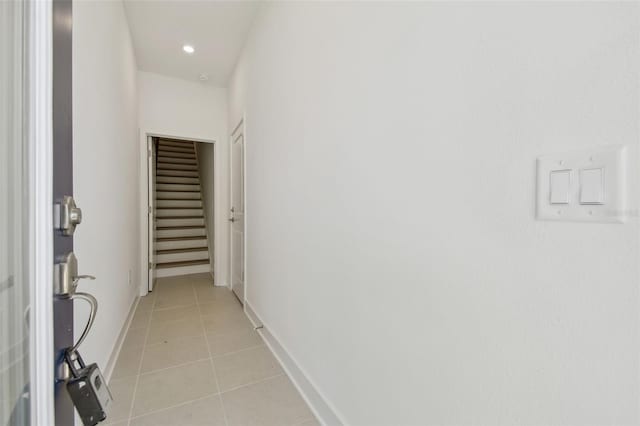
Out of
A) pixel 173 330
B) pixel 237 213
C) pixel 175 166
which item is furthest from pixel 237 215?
pixel 175 166

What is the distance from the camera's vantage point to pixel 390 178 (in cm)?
98

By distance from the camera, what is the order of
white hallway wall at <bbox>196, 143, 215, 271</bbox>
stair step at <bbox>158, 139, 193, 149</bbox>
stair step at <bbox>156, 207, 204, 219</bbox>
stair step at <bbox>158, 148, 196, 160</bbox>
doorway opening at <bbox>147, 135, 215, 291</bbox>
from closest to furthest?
doorway opening at <bbox>147, 135, 215, 291</bbox>, white hallway wall at <bbox>196, 143, 215, 271</bbox>, stair step at <bbox>156, 207, 204, 219</bbox>, stair step at <bbox>158, 148, 196, 160</bbox>, stair step at <bbox>158, 139, 193, 149</bbox>

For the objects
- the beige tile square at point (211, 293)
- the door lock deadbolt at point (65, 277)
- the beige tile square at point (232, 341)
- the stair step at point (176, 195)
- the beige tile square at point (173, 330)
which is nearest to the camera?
the door lock deadbolt at point (65, 277)

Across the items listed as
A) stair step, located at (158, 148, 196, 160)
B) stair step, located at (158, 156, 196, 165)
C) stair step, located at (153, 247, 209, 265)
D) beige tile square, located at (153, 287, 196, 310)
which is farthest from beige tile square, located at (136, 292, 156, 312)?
stair step, located at (158, 148, 196, 160)

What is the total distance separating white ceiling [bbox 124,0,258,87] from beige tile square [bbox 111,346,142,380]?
9.38 feet

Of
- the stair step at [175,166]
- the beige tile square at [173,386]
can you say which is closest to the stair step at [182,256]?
the stair step at [175,166]

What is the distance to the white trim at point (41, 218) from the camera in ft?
1.79

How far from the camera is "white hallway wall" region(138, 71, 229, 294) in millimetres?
3359

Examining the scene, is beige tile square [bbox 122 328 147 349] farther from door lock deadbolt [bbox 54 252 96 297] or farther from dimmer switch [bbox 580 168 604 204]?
dimmer switch [bbox 580 168 604 204]

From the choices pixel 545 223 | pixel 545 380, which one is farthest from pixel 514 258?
pixel 545 380

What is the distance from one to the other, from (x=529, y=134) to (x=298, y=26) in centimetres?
157

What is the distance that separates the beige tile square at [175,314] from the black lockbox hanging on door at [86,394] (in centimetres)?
225

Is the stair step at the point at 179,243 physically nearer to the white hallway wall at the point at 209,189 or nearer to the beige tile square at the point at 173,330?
the white hallway wall at the point at 209,189

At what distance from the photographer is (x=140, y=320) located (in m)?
2.61
